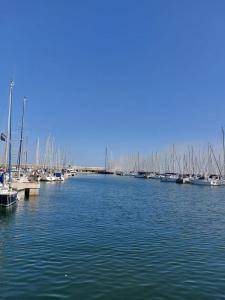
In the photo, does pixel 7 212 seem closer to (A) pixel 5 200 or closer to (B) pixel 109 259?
(A) pixel 5 200

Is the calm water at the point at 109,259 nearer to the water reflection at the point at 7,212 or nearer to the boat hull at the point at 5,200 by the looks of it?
the water reflection at the point at 7,212

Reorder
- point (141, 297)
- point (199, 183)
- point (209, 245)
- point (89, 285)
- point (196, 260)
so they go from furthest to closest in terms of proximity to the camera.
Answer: point (199, 183)
point (209, 245)
point (196, 260)
point (89, 285)
point (141, 297)

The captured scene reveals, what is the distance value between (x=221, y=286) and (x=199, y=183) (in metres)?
127

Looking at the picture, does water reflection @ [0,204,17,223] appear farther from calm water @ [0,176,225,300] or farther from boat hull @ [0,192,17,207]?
boat hull @ [0,192,17,207]

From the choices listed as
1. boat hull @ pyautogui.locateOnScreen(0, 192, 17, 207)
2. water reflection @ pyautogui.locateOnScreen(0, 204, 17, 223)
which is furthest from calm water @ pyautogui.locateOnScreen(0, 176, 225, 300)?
boat hull @ pyautogui.locateOnScreen(0, 192, 17, 207)

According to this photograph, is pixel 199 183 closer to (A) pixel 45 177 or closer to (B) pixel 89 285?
(A) pixel 45 177

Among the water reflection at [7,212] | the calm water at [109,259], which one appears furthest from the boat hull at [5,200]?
the calm water at [109,259]

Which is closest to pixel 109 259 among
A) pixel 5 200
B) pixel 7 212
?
pixel 7 212

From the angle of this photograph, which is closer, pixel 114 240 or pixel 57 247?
pixel 57 247

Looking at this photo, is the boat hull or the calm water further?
the boat hull

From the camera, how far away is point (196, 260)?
20.4 meters

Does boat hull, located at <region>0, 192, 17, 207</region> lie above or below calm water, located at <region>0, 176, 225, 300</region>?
above

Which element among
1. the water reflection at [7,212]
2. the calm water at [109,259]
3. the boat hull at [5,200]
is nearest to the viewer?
the calm water at [109,259]

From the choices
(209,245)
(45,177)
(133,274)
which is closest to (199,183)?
Result: (45,177)
